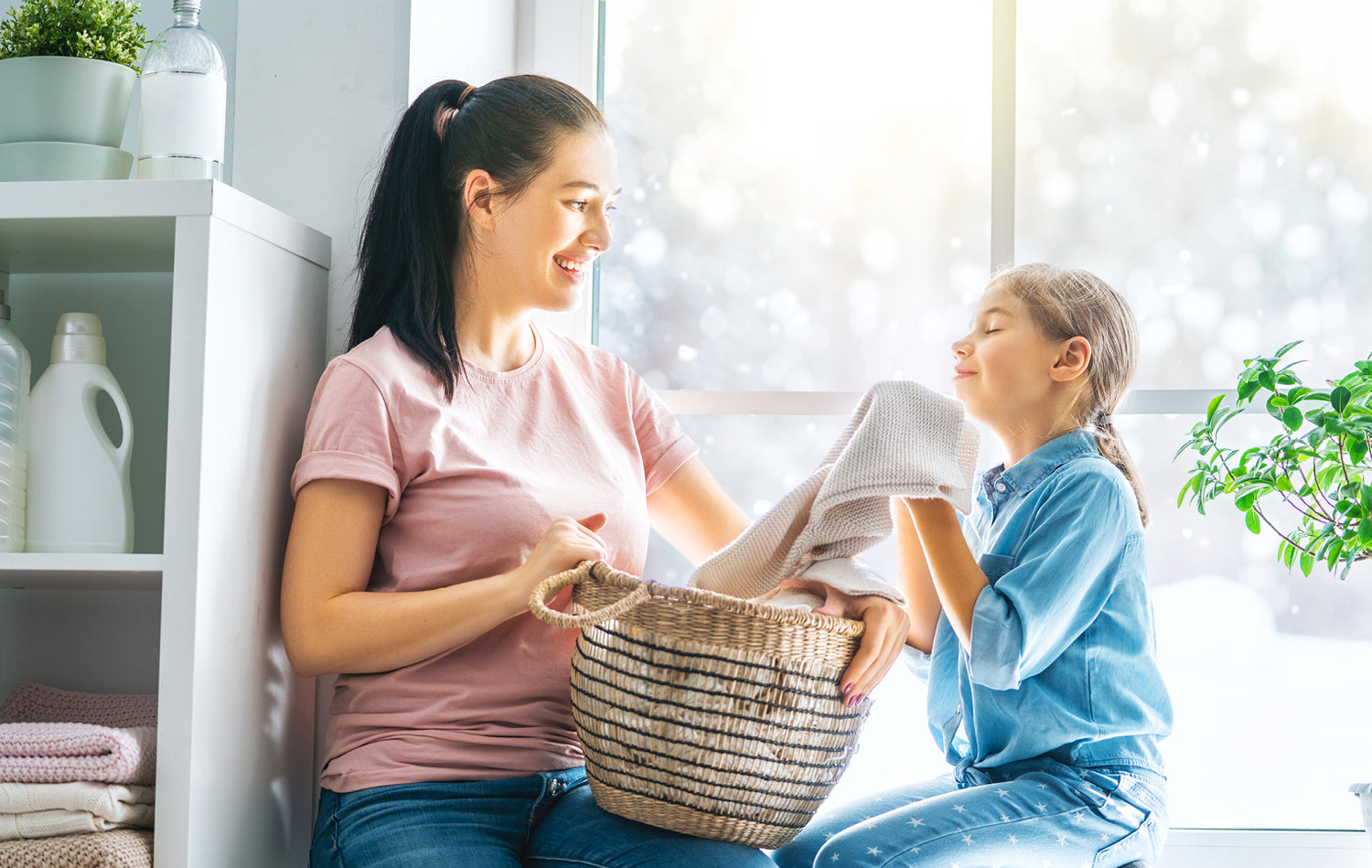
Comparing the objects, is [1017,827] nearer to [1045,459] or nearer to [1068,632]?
[1068,632]

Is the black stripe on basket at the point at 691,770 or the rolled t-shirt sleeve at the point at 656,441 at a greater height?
the rolled t-shirt sleeve at the point at 656,441

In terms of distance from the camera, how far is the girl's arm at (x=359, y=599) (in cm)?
105

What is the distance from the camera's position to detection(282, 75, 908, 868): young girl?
105 cm

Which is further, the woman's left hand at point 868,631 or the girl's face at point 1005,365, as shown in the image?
the girl's face at point 1005,365

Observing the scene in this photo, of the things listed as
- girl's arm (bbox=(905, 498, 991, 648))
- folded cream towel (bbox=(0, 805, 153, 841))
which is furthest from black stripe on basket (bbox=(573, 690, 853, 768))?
folded cream towel (bbox=(0, 805, 153, 841))

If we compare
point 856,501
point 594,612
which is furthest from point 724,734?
point 856,501

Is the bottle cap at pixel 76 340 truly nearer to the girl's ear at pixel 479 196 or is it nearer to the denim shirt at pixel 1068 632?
the girl's ear at pixel 479 196

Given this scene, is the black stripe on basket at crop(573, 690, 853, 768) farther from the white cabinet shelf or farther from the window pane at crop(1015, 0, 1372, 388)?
the window pane at crop(1015, 0, 1372, 388)

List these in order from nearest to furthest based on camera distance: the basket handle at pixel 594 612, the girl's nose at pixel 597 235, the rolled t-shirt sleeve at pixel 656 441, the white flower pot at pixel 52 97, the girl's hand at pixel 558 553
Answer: the basket handle at pixel 594 612
the girl's hand at pixel 558 553
the white flower pot at pixel 52 97
the girl's nose at pixel 597 235
the rolled t-shirt sleeve at pixel 656 441

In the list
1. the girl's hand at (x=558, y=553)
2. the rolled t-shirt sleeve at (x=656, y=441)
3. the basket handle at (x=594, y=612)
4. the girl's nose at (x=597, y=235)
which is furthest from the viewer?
the rolled t-shirt sleeve at (x=656, y=441)

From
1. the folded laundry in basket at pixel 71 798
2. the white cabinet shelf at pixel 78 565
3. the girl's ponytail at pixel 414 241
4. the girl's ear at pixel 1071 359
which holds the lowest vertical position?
the folded laundry in basket at pixel 71 798

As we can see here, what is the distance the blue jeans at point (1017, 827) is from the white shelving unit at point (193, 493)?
0.62m

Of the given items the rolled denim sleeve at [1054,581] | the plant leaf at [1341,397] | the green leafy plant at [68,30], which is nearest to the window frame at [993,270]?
the plant leaf at [1341,397]

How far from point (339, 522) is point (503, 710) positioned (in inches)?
10.4
